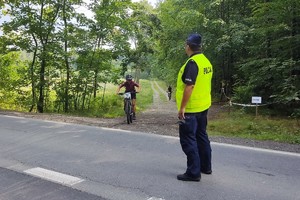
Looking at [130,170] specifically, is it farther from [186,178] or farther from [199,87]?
[199,87]

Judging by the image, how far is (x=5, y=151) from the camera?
621 cm

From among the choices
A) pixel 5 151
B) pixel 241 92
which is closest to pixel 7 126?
pixel 5 151

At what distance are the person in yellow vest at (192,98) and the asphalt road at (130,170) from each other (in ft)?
1.23

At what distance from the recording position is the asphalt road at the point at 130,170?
3.96 metres

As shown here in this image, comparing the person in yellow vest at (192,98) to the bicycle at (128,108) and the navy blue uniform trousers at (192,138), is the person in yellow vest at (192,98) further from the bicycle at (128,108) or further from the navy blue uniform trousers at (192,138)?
the bicycle at (128,108)

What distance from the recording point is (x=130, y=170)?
194 inches

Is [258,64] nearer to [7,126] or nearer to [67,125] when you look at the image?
[67,125]

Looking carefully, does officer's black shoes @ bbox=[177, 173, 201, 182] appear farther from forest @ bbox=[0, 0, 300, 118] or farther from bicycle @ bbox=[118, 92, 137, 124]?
forest @ bbox=[0, 0, 300, 118]

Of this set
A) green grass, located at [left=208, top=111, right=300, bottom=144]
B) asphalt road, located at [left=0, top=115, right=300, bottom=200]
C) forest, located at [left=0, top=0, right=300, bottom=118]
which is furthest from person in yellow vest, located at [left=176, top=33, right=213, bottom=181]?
forest, located at [left=0, top=0, right=300, bottom=118]

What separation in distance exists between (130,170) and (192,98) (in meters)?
1.61

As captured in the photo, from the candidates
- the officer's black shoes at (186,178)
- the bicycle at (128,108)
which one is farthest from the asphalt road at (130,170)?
the bicycle at (128,108)

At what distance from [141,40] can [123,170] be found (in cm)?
1808

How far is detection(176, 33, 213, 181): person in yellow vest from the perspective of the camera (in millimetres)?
4117

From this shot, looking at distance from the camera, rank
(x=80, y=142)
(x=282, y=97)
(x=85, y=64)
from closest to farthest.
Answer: (x=80, y=142)
(x=282, y=97)
(x=85, y=64)
